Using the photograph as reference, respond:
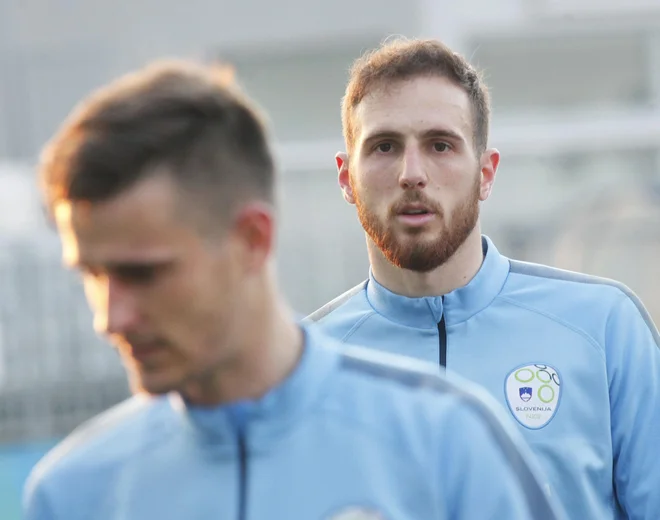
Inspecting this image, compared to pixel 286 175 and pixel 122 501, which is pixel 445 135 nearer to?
pixel 122 501

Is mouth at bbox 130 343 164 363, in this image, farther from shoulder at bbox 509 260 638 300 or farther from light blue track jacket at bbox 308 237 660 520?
shoulder at bbox 509 260 638 300

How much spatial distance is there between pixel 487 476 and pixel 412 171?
4.67 ft

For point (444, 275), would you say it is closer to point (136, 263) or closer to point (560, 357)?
point (560, 357)

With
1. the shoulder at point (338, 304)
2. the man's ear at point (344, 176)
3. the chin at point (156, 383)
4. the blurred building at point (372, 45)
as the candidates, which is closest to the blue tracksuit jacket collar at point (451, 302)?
the shoulder at point (338, 304)

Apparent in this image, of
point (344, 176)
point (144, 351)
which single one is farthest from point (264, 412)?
point (344, 176)

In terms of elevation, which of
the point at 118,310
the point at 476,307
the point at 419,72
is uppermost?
the point at 419,72

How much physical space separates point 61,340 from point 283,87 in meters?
8.71

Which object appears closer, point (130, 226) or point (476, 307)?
point (130, 226)

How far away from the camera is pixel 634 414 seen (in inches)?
124

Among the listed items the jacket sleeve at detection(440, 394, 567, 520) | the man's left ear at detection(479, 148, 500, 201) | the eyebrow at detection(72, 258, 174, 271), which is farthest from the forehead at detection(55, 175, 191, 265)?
the man's left ear at detection(479, 148, 500, 201)

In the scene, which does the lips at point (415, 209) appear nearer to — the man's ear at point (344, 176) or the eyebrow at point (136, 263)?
the man's ear at point (344, 176)

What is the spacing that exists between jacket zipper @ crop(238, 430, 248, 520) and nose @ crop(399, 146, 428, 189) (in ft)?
4.53

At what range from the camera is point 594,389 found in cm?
319

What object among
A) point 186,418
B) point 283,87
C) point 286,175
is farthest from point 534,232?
point 186,418
